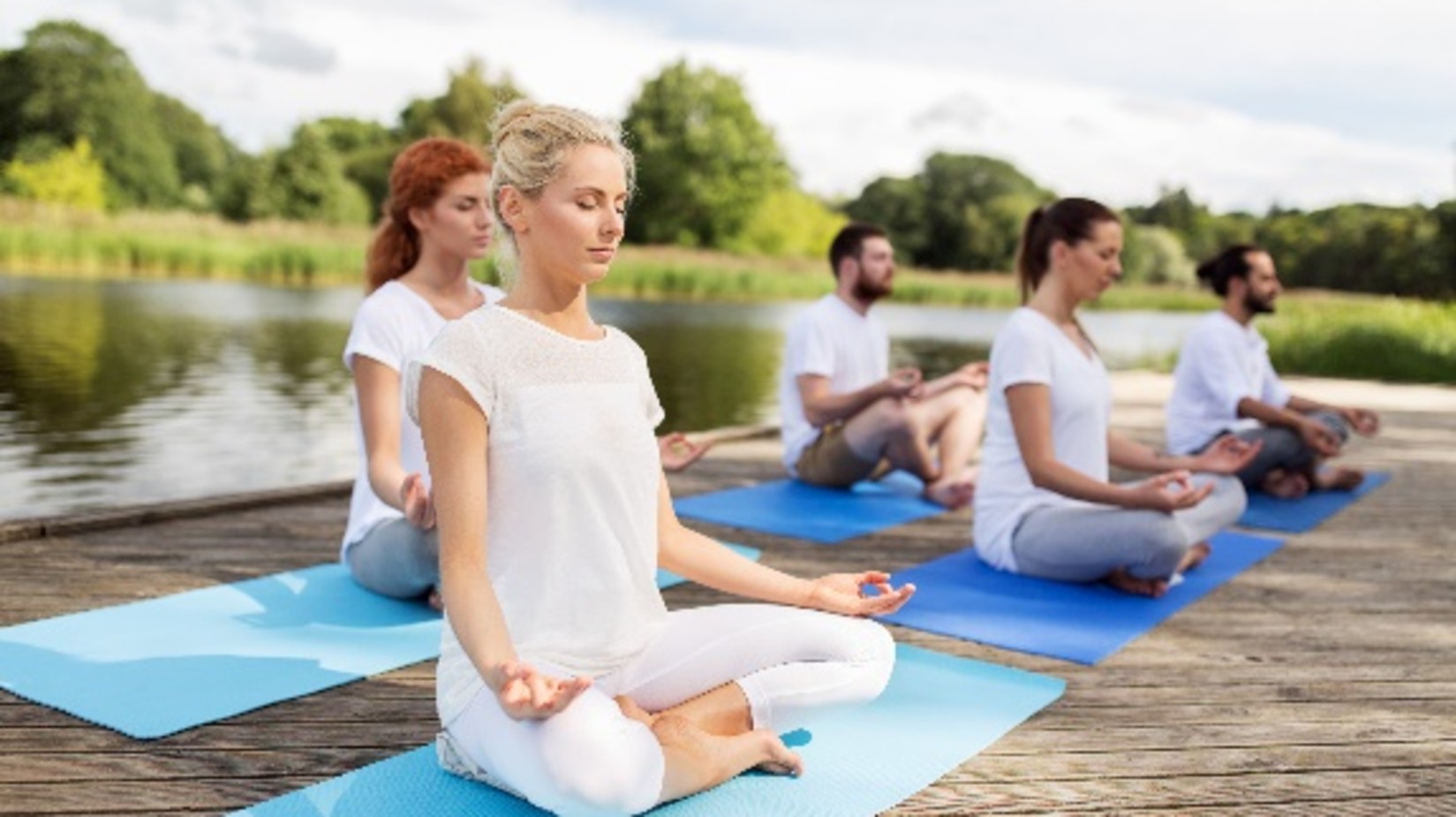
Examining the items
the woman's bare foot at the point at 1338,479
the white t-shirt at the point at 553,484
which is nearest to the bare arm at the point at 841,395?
the woman's bare foot at the point at 1338,479

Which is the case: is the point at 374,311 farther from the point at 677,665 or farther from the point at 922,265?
the point at 922,265

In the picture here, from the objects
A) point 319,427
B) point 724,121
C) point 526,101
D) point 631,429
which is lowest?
point 319,427

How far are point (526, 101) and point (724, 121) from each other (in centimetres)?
3868

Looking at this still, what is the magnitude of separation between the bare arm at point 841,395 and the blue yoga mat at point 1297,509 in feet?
4.41

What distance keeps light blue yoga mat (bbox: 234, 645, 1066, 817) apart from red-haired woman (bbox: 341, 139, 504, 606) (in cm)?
97

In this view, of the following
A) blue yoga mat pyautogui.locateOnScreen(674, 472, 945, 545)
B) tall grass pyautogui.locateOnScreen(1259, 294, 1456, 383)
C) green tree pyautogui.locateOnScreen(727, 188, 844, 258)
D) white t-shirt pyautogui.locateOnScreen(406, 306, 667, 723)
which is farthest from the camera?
green tree pyautogui.locateOnScreen(727, 188, 844, 258)

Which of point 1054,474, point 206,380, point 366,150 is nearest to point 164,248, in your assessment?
point 206,380

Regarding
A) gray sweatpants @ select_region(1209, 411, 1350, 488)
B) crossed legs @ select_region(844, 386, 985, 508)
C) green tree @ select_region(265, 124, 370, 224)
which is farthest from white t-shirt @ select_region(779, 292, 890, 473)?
green tree @ select_region(265, 124, 370, 224)

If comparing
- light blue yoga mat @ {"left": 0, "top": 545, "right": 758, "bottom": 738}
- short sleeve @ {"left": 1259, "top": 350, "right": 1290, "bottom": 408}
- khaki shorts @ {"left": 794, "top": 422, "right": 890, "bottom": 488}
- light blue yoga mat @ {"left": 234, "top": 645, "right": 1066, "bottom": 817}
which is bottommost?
light blue yoga mat @ {"left": 0, "top": 545, "right": 758, "bottom": 738}

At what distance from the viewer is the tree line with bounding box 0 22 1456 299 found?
3250cm

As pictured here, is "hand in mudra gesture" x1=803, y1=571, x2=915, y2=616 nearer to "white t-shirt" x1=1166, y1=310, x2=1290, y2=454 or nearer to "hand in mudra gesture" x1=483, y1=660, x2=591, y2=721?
"hand in mudra gesture" x1=483, y1=660, x2=591, y2=721

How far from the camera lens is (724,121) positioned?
39750 mm

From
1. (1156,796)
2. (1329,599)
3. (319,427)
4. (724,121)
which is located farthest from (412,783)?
(724,121)

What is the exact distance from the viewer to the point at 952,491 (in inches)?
188
